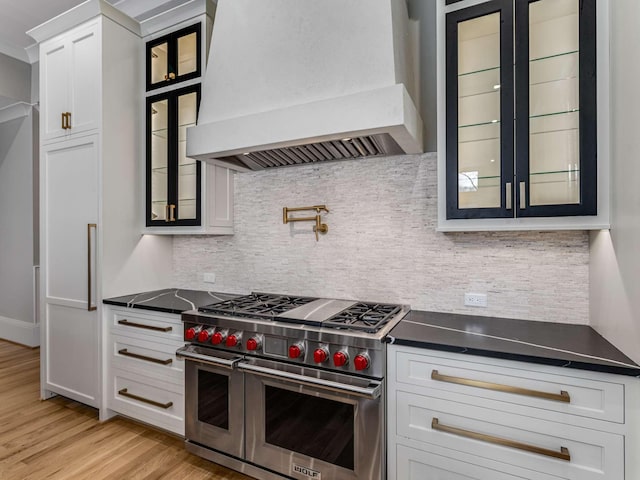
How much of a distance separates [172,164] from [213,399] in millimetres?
1716

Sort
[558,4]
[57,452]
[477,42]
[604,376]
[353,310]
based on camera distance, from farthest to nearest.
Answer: [57,452] < [353,310] < [477,42] < [558,4] < [604,376]

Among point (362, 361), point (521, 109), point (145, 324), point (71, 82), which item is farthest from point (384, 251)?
point (71, 82)

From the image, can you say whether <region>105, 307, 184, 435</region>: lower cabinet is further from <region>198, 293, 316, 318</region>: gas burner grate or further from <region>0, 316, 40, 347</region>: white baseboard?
<region>0, 316, 40, 347</region>: white baseboard

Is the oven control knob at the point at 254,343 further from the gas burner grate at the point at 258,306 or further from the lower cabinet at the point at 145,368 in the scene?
the lower cabinet at the point at 145,368

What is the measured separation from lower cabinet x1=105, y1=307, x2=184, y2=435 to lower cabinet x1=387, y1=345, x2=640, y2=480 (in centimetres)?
142

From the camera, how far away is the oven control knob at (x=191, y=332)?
208 cm

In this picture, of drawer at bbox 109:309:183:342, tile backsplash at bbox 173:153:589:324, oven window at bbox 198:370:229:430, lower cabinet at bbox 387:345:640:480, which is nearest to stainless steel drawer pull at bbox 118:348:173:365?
drawer at bbox 109:309:183:342

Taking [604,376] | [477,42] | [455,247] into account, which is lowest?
[604,376]

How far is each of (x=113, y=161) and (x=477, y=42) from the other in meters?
2.49

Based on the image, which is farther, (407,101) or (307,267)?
(307,267)

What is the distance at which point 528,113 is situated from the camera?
165 cm

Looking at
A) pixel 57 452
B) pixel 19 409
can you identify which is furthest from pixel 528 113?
pixel 19 409

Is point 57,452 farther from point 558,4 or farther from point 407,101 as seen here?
point 558,4

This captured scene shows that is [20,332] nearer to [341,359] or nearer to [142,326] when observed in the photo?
[142,326]
